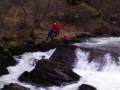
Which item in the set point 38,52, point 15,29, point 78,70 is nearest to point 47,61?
point 78,70

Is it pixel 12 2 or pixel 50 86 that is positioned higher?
pixel 12 2

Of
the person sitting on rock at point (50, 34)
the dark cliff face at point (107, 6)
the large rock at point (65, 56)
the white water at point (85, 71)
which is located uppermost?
the dark cliff face at point (107, 6)

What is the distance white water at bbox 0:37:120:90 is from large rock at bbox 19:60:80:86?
0.34m

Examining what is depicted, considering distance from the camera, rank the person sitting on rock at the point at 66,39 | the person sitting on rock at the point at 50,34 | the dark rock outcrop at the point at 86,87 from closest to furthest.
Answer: the dark rock outcrop at the point at 86,87 → the person sitting on rock at the point at 50,34 → the person sitting on rock at the point at 66,39

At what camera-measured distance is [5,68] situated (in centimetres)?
2438

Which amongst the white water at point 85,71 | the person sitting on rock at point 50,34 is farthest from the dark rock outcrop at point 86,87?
the person sitting on rock at point 50,34

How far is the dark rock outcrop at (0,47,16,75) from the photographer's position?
24172 millimetres

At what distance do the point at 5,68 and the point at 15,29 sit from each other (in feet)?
23.4

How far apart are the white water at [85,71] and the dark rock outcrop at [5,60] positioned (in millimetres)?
356

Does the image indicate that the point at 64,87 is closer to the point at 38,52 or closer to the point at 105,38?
the point at 38,52

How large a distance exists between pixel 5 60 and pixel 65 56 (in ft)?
12.5

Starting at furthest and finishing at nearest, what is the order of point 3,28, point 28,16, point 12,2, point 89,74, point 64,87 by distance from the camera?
point 12,2 → point 28,16 → point 3,28 → point 89,74 → point 64,87

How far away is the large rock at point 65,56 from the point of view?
2447 cm

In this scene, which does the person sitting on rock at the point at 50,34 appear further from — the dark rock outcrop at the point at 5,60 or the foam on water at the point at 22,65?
the dark rock outcrop at the point at 5,60
